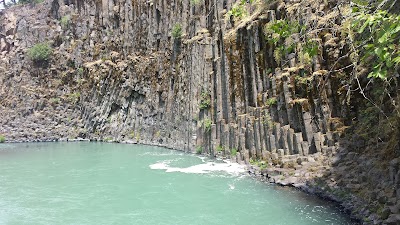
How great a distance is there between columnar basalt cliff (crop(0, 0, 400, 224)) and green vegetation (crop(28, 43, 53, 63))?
2.79 ft

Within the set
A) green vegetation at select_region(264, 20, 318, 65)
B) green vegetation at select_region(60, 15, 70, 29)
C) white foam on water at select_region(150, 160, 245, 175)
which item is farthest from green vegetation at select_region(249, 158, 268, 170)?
green vegetation at select_region(60, 15, 70, 29)

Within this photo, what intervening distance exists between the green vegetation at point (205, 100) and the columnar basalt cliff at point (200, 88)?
0.13 meters

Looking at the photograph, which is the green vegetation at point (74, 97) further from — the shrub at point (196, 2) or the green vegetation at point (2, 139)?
the shrub at point (196, 2)

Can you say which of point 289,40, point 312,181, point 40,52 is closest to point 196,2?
point 289,40

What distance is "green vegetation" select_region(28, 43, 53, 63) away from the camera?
54469mm

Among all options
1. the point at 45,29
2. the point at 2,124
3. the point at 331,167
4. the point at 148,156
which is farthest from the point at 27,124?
the point at 331,167

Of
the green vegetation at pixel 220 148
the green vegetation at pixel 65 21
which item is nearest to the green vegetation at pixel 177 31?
the green vegetation at pixel 220 148

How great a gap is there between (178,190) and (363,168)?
28.6ft

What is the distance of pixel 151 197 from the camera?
17453 mm

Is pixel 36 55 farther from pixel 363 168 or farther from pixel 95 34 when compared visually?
pixel 363 168

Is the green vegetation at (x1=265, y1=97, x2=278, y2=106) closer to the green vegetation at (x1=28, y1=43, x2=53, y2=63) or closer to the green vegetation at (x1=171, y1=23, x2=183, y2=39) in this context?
the green vegetation at (x1=171, y1=23, x2=183, y2=39)

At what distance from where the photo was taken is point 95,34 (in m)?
52.5

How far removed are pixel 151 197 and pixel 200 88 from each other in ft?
49.6

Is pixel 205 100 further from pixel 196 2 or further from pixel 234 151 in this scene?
pixel 196 2
